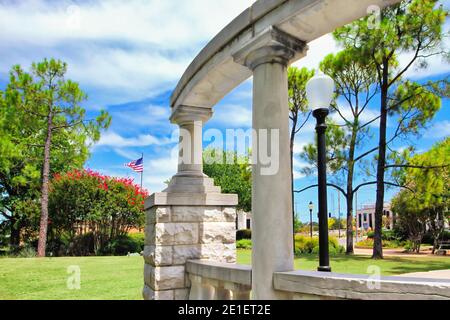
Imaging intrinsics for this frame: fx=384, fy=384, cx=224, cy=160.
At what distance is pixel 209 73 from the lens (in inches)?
189

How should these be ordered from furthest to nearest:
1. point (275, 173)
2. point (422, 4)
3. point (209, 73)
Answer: point (422, 4)
point (209, 73)
point (275, 173)

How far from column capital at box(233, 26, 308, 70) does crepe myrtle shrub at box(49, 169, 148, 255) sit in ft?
54.0

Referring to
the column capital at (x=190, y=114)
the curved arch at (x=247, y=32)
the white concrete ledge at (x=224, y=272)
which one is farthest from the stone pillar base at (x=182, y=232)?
the curved arch at (x=247, y=32)

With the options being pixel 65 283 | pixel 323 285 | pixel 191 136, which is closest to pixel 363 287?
pixel 323 285

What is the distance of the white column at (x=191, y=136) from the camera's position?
562 cm

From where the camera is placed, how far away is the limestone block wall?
493 cm

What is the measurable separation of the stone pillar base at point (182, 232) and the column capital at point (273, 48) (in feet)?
6.76
